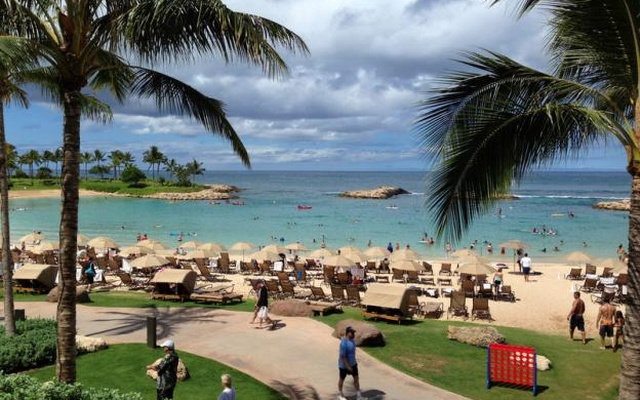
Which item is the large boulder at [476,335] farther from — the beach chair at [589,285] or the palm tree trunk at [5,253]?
the beach chair at [589,285]

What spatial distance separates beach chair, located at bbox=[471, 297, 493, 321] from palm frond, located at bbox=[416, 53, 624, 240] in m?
12.6

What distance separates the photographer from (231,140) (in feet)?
25.1

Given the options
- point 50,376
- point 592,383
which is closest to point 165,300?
point 50,376

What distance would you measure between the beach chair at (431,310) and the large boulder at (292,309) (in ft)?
13.8

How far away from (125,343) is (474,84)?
33.8 feet

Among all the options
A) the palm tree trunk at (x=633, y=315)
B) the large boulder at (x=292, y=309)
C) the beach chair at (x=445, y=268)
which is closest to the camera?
the palm tree trunk at (x=633, y=315)

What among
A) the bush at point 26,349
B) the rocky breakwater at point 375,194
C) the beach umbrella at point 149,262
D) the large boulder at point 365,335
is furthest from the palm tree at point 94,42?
the rocky breakwater at point 375,194

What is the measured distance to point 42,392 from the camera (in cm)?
506

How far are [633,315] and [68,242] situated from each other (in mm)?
5886

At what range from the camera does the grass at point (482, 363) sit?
390 inches

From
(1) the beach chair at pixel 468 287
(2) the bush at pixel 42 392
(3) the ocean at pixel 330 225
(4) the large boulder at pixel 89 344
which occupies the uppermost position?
(2) the bush at pixel 42 392

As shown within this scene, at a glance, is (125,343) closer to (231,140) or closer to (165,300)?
(165,300)

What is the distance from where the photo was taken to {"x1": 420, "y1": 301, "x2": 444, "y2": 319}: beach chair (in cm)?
1728

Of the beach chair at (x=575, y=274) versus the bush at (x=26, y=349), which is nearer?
the bush at (x=26, y=349)
